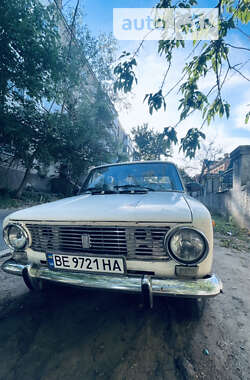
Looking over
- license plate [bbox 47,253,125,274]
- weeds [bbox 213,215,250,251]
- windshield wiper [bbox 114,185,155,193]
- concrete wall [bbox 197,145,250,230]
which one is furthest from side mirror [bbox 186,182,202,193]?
concrete wall [bbox 197,145,250,230]

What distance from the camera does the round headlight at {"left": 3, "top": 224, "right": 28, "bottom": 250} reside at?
1.82 metres

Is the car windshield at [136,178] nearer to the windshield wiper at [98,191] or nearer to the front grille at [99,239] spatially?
the windshield wiper at [98,191]

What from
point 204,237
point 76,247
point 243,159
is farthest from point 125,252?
point 243,159

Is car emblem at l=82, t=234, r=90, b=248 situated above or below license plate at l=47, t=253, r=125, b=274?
above

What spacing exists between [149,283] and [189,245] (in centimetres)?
41

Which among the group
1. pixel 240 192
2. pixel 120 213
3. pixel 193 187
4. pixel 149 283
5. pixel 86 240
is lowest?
pixel 149 283

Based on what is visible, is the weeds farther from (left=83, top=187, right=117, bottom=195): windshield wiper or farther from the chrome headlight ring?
the chrome headlight ring

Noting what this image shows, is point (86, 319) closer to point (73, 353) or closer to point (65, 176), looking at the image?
point (73, 353)

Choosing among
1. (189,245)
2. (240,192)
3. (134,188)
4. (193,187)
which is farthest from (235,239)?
(189,245)

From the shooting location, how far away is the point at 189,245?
4.54 feet

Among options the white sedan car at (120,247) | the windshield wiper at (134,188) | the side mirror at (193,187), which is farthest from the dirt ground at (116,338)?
the side mirror at (193,187)

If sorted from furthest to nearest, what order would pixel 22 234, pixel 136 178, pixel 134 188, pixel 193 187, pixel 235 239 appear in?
pixel 235 239 < pixel 193 187 < pixel 136 178 < pixel 134 188 < pixel 22 234

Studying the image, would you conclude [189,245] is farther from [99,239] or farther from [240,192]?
[240,192]

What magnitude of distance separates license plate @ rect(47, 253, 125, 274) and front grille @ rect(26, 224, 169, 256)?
0.07 m
